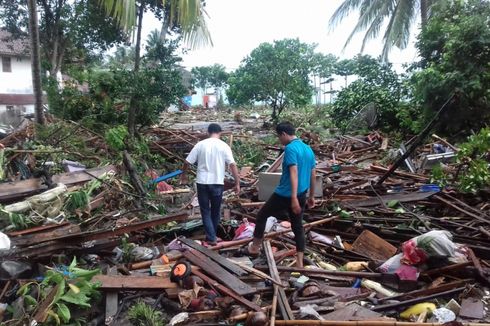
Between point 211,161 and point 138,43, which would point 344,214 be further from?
point 138,43

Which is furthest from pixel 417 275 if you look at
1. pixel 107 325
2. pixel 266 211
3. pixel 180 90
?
pixel 180 90

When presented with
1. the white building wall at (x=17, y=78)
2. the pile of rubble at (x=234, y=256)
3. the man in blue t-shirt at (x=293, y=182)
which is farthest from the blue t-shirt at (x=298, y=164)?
the white building wall at (x=17, y=78)

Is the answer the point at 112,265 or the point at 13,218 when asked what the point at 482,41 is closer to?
the point at 112,265

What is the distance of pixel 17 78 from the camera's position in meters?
25.4

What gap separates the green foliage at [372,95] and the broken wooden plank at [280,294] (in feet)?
35.1

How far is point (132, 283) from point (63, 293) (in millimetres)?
602

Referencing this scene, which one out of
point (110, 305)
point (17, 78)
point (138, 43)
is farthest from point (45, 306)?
point (17, 78)

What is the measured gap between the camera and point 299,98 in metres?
17.6

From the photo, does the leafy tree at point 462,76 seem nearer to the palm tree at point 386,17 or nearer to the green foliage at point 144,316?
the palm tree at point 386,17

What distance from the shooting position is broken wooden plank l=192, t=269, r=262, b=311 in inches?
135

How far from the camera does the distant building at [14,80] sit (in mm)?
24359

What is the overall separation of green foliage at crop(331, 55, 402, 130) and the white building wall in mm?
20165

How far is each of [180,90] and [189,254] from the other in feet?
22.3

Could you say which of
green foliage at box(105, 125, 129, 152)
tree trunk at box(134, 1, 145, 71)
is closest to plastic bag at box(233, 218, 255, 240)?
green foliage at box(105, 125, 129, 152)
